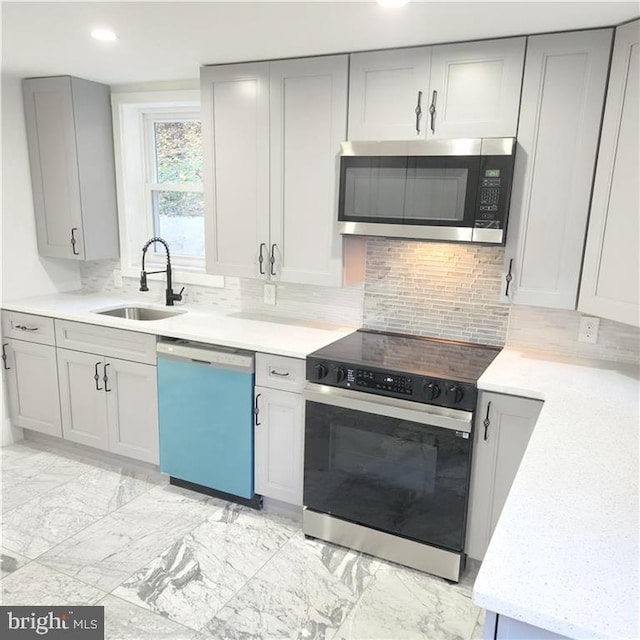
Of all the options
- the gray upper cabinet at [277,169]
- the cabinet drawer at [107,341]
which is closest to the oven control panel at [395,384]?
the gray upper cabinet at [277,169]

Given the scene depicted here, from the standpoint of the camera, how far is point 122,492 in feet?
9.89

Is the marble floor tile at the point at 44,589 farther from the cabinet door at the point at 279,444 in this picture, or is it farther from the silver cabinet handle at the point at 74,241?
the silver cabinet handle at the point at 74,241

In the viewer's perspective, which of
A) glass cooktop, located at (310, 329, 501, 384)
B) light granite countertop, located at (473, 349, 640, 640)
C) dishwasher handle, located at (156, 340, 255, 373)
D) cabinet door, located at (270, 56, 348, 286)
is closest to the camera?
light granite countertop, located at (473, 349, 640, 640)

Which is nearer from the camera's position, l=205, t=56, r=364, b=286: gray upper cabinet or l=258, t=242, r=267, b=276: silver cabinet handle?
l=205, t=56, r=364, b=286: gray upper cabinet

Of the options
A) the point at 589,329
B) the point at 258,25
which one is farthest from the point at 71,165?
the point at 589,329

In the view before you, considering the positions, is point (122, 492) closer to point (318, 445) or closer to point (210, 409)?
point (210, 409)

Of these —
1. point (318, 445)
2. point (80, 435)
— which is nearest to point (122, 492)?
point (80, 435)

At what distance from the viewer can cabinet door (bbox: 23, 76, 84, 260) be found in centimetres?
329

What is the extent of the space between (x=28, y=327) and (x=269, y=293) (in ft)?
4.90

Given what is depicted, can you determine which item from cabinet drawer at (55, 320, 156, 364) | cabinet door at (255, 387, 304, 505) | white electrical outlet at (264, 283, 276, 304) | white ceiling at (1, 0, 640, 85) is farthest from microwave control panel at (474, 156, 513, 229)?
cabinet drawer at (55, 320, 156, 364)

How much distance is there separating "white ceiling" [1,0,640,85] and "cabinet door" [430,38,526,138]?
62 millimetres

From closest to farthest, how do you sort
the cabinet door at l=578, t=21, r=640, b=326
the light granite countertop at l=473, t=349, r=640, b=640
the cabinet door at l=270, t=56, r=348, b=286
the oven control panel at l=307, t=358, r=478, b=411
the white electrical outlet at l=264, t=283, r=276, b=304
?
the light granite countertop at l=473, t=349, r=640, b=640, the cabinet door at l=578, t=21, r=640, b=326, the oven control panel at l=307, t=358, r=478, b=411, the cabinet door at l=270, t=56, r=348, b=286, the white electrical outlet at l=264, t=283, r=276, b=304

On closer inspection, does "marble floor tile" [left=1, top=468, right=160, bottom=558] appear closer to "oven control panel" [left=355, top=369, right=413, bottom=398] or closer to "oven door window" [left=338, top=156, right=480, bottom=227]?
"oven control panel" [left=355, top=369, right=413, bottom=398]

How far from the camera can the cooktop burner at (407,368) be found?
7.16ft
